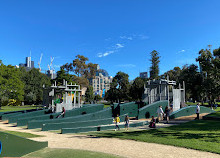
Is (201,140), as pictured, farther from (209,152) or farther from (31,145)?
(31,145)

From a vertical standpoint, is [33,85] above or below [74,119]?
above

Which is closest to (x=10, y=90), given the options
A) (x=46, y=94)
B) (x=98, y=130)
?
(x=46, y=94)

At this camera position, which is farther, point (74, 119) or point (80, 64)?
point (80, 64)

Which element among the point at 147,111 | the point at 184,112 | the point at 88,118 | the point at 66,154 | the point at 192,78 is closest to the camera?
the point at 66,154

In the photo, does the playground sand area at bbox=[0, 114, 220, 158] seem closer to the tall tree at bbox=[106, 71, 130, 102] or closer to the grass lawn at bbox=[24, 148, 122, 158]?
the grass lawn at bbox=[24, 148, 122, 158]

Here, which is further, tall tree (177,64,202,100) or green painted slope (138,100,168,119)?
tall tree (177,64,202,100)

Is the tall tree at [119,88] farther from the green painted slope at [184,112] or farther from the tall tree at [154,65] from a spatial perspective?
the green painted slope at [184,112]

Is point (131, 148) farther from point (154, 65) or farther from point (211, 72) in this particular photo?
point (154, 65)

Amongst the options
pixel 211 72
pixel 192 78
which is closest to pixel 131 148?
pixel 211 72

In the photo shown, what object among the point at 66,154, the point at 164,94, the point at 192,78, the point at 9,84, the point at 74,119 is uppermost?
the point at 192,78

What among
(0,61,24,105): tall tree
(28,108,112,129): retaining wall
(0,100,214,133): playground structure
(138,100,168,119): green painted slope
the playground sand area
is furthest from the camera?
(0,61,24,105): tall tree

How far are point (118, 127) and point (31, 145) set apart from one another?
7686 millimetres

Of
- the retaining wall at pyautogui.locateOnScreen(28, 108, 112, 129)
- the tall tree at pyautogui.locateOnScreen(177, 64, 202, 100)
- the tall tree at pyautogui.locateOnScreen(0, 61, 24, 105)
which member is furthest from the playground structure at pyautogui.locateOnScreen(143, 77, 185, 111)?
the tall tree at pyautogui.locateOnScreen(0, 61, 24, 105)

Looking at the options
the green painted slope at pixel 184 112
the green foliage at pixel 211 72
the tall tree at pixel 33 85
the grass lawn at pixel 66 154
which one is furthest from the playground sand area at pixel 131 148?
the tall tree at pixel 33 85
